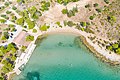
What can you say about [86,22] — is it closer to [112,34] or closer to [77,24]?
[77,24]

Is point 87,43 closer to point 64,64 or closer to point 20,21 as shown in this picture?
point 64,64

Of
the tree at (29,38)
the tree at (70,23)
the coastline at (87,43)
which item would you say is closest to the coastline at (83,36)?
the coastline at (87,43)

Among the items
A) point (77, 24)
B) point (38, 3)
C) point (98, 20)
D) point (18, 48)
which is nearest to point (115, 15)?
point (98, 20)

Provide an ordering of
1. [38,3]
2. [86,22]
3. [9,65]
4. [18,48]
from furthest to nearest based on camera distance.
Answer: [38,3] < [86,22] < [18,48] < [9,65]

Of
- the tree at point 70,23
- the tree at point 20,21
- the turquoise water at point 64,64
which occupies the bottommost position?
the turquoise water at point 64,64

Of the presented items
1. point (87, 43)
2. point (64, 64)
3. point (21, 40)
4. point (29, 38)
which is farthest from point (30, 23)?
point (87, 43)

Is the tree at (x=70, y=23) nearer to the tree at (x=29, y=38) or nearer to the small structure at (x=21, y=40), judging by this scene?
the tree at (x=29, y=38)

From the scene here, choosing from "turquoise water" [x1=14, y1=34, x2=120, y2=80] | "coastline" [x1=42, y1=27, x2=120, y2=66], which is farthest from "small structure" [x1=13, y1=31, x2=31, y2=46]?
"coastline" [x1=42, y1=27, x2=120, y2=66]

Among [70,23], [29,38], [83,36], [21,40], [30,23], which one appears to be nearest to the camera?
[21,40]
